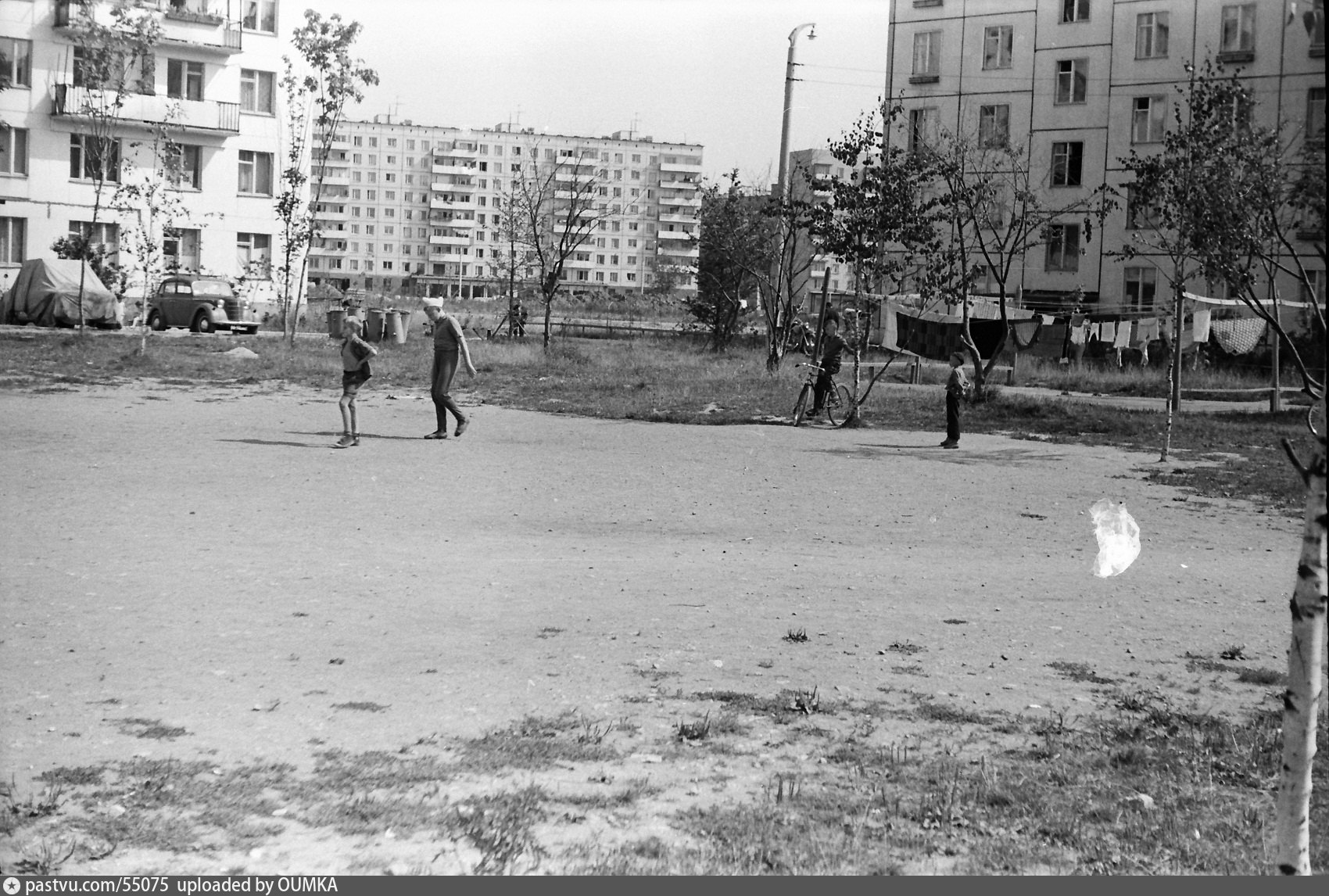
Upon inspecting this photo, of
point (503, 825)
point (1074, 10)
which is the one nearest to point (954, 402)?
point (503, 825)

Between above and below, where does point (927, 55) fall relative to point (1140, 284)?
above

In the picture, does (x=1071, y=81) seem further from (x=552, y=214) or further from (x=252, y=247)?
(x=252, y=247)

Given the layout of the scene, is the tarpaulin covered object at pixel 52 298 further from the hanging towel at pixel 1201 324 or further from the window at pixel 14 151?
the hanging towel at pixel 1201 324

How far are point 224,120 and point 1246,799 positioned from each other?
5532 centimetres

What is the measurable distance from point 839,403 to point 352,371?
8862 mm

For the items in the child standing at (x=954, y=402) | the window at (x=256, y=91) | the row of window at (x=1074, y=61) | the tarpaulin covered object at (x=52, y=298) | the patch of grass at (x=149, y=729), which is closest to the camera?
the patch of grass at (x=149, y=729)

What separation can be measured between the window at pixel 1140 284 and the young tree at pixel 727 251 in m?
12.1

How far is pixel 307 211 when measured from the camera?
44.5m

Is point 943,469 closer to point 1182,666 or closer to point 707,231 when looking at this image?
point 1182,666

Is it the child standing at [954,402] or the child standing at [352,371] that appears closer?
the child standing at [352,371]

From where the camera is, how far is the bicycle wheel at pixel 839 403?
78.8 ft

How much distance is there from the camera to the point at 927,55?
55156 millimetres

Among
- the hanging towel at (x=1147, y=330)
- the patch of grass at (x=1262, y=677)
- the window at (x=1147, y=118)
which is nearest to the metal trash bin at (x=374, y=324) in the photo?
the hanging towel at (x=1147, y=330)
